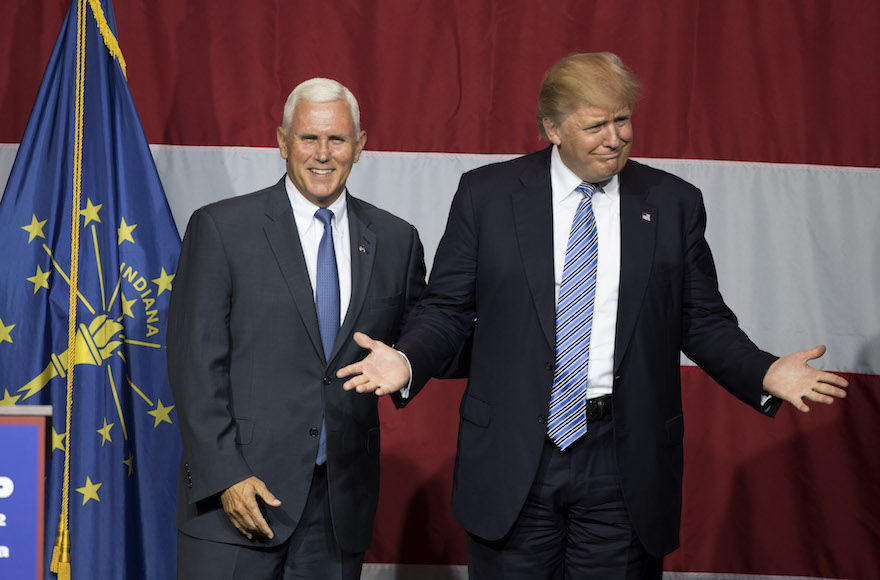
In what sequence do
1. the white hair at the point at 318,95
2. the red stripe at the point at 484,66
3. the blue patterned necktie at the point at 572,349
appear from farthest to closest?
1. the red stripe at the point at 484,66
2. the white hair at the point at 318,95
3. the blue patterned necktie at the point at 572,349

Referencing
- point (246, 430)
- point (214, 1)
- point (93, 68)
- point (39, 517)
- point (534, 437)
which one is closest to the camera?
point (39, 517)

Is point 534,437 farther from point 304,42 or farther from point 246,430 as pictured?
point 304,42

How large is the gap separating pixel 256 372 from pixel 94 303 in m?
0.80

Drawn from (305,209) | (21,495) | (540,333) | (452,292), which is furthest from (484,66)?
(21,495)

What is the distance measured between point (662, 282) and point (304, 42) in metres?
1.65

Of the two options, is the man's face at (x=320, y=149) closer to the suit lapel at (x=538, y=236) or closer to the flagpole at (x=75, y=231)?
the suit lapel at (x=538, y=236)

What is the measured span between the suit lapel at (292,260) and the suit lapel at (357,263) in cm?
6

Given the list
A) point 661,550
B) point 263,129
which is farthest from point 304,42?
point 661,550

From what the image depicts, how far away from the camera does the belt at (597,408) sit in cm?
190

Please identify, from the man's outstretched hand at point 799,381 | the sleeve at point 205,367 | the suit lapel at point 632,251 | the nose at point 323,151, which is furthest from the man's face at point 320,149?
the man's outstretched hand at point 799,381

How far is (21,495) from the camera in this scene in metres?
1.69

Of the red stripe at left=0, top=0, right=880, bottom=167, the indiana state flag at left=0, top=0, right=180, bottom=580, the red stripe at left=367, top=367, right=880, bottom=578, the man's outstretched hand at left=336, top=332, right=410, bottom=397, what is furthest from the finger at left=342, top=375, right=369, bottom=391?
the red stripe at left=0, top=0, right=880, bottom=167

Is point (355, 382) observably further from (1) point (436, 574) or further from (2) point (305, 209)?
(1) point (436, 574)

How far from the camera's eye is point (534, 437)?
1893 mm
